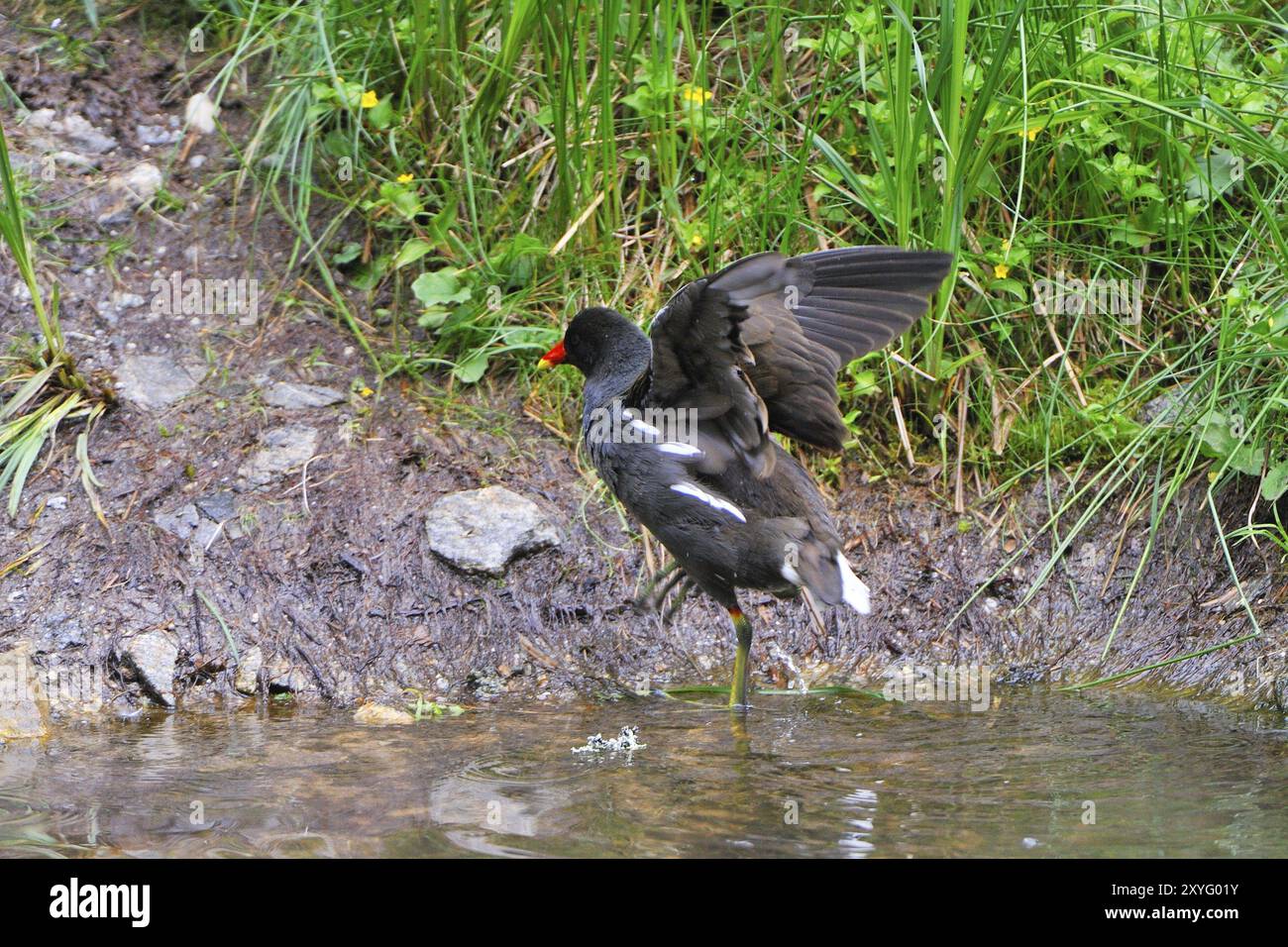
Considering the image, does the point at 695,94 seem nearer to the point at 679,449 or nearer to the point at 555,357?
the point at 555,357

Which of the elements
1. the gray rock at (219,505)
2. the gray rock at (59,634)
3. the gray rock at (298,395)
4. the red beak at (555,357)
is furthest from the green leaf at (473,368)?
the gray rock at (59,634)

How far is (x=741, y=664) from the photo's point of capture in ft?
13.5

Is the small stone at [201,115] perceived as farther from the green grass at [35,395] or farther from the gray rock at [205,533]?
the gray rock at [205,533]

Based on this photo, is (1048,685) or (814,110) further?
(814,110)

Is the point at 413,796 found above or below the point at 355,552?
below

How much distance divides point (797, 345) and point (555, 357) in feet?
2.86

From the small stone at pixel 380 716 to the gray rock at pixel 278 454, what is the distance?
101cm

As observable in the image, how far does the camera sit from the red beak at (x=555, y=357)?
4.59 metres

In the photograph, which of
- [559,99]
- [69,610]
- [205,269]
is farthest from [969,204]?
[69,610]

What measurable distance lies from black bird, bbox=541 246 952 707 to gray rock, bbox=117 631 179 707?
1.41 meters

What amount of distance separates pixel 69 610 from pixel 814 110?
9.49 feet

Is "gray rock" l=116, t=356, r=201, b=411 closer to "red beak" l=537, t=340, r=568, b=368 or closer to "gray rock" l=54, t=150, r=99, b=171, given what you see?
"gray rock" l=54, t=150, r=99, b=171
